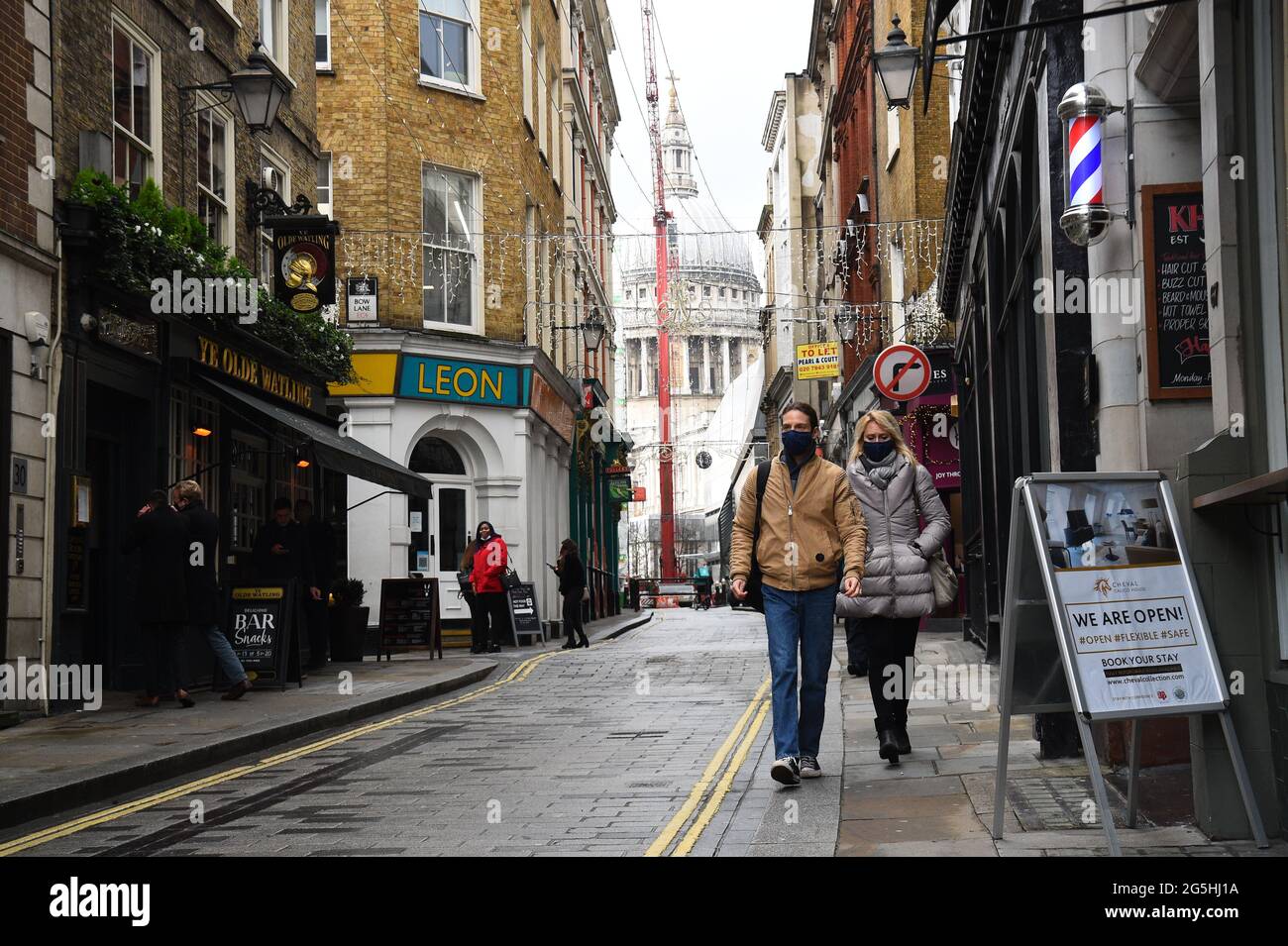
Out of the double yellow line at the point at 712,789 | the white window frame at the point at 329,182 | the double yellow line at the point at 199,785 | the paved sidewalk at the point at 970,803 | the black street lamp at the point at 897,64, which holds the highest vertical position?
the white window frame at the point at 329,182

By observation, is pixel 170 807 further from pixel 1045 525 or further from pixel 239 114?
pixel 239 114

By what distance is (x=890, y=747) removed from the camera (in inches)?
344

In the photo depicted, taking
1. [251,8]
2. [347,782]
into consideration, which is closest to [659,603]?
[251,8]

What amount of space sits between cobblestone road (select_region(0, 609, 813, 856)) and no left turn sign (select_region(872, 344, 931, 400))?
532 cm

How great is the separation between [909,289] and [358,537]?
1034cm

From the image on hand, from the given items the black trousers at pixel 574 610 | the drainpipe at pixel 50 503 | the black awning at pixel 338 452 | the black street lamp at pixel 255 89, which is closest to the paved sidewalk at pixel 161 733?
the drainpipe at pixel 50 503

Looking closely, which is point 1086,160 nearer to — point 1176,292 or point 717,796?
point 1176,292

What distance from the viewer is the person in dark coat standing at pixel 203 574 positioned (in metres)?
13.4

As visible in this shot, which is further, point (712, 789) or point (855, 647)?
point (855, 647)

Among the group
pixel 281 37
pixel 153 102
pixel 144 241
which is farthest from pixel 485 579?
pixel 144 241

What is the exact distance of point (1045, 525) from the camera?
6.12m

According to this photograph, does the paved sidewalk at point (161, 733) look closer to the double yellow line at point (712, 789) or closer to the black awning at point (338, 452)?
the black awning at point (338, 452)

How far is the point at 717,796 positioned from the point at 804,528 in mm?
1470

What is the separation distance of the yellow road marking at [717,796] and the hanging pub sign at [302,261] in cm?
943
